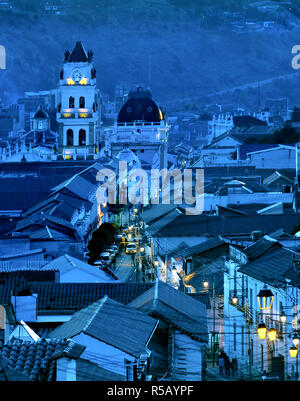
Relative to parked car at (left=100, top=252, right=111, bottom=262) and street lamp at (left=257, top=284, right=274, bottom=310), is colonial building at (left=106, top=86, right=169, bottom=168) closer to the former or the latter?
parked car at (left=100, top=252, right=111, bottom=262)

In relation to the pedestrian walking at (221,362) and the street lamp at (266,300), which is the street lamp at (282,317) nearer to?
the street lamp at (266,300)

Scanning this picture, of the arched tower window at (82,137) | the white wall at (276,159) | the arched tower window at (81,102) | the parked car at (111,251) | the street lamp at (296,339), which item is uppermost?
the arched tower window at (81,102)

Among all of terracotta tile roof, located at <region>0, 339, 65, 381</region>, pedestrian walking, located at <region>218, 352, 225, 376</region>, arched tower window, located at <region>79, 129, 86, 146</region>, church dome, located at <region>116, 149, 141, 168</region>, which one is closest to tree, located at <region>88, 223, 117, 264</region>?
pedestrian walking, located at <region>218, 352, 225, 376</region>

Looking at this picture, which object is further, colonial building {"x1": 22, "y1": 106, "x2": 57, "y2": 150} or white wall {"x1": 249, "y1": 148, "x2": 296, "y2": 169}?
colonial building {"x1": 22, "y1": 106, "x2": 57, "y2": 150}

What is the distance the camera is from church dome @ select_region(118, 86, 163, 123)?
59.9m

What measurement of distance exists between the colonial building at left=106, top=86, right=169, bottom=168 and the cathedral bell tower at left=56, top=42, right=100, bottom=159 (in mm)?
4133

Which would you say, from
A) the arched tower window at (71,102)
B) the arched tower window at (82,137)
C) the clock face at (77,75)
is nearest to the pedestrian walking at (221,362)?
the arched tower window at (82,137)

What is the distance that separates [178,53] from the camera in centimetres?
11006

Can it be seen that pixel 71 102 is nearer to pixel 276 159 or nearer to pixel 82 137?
pixel 82 137

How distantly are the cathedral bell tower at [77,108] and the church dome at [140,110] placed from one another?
7565 millimetres

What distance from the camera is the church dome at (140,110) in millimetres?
59906
